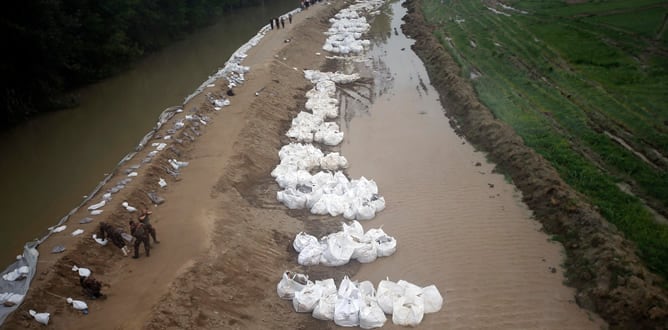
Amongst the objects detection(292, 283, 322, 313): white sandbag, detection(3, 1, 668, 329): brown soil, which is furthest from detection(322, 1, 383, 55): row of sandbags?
detection(292, 283, 322, 313): white sandbag

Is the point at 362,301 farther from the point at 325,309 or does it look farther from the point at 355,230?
the point at 355,230

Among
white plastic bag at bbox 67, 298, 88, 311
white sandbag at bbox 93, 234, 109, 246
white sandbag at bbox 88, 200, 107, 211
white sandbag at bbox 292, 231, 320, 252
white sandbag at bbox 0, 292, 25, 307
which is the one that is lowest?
white sandbag at bbox 292, 231, 320, 252

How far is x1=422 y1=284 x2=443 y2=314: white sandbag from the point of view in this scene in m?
6.67

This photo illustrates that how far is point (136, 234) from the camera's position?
7.05 m

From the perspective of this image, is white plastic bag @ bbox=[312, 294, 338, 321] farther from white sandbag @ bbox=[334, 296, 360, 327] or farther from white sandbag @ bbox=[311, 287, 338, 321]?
white sandbag @ bbox=[334, 296, 360, 327]

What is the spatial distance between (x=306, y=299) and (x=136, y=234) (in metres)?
3.09

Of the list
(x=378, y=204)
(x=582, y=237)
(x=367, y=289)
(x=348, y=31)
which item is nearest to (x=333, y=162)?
(x=378, y=204)

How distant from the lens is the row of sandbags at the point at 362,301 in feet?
21.1

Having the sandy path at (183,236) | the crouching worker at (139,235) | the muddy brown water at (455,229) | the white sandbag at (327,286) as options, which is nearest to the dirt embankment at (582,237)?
the muddy brown water at (455,229)

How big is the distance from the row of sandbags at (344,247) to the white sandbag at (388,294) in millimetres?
1010

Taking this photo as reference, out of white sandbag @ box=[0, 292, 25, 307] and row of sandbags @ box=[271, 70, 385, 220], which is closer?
white sandbag @ box=[0, 292, 25, 307]

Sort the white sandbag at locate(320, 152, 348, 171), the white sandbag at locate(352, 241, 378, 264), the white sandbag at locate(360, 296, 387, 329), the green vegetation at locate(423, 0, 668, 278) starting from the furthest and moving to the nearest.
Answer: the white sandbag at locate(320, 152, 348, 171) < the green vegetation at locate(423, 0, 668, 278) < the white sandbag at locate(352, 241, 378, 264) < the white sandbag at locate(360, 296, 387, 329)

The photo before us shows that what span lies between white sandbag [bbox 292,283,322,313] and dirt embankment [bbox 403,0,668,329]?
4202 mm

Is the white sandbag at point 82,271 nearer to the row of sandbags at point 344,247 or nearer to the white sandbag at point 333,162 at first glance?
the row of sandbags at point 344,247
